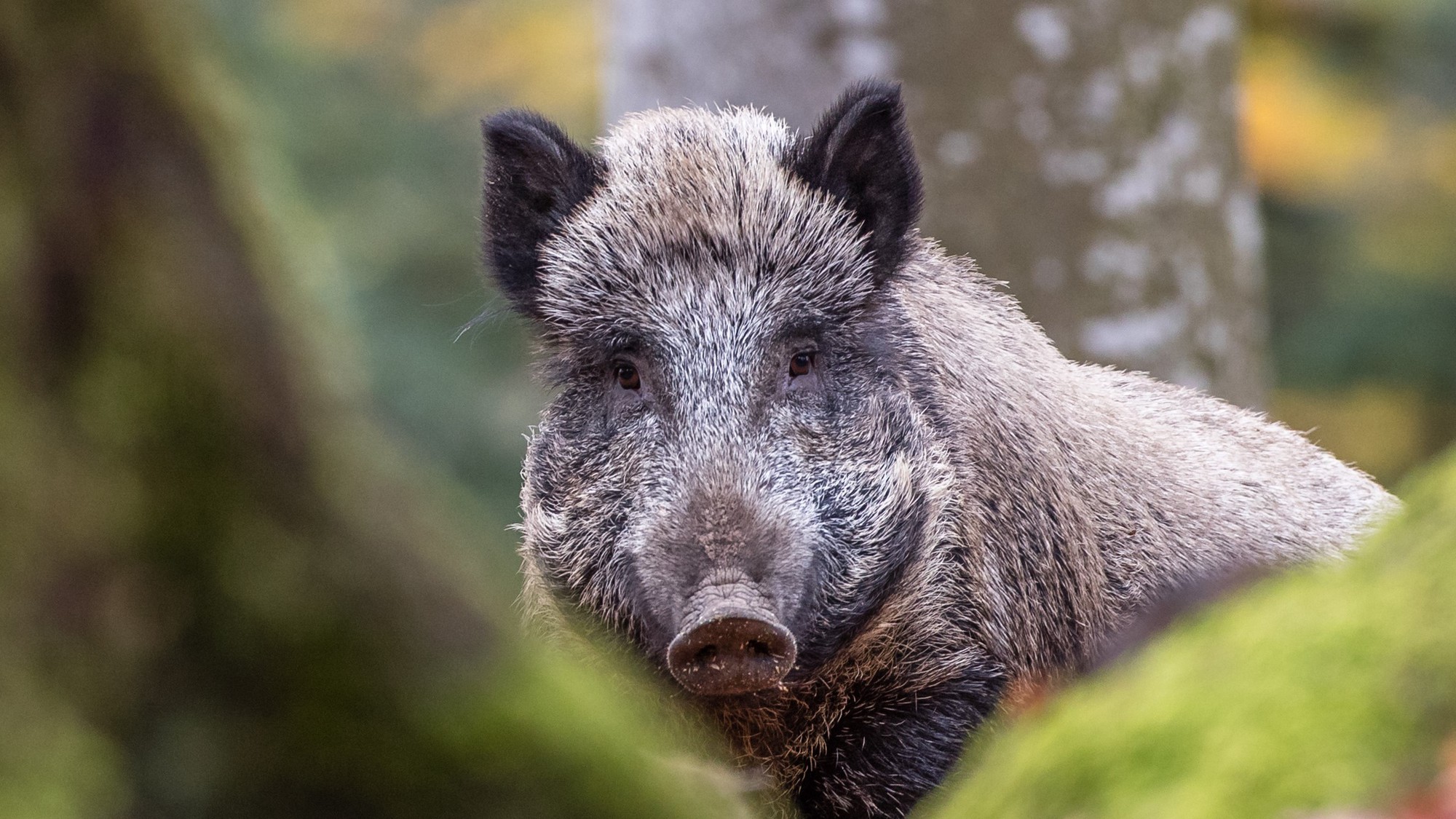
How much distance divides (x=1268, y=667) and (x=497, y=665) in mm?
1003

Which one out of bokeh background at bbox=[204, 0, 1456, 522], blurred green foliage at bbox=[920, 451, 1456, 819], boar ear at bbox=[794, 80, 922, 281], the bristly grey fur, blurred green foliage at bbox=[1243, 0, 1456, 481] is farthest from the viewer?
bokeh background at bbox=[204, 0, 1456, 522]

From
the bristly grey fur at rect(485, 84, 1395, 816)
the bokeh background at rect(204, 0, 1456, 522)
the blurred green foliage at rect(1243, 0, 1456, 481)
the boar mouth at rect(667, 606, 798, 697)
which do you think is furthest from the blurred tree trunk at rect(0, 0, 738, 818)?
the blurred green foliage at rect(1243, 0, 1456, 481)

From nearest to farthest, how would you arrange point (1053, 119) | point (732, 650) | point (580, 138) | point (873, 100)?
1. point (732, 650)
2. point (873, 100)
3. point (1053, 119)
4. point (580, 138)

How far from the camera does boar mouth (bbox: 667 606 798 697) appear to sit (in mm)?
3723

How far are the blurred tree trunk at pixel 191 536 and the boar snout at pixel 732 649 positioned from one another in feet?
5.37

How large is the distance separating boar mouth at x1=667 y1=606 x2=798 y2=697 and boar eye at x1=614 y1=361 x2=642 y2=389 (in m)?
1.04

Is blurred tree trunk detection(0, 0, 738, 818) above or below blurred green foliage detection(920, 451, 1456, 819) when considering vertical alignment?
below

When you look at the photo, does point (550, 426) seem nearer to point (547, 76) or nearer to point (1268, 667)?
point (1268, 667)

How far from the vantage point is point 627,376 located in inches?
181

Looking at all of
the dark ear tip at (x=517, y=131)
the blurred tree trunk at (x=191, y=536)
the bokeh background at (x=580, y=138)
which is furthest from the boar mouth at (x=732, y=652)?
the bokeh background at (x=580, y=138)

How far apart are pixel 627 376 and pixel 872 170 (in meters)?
1.02

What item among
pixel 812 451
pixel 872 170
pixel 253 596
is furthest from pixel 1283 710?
pixel 872 170

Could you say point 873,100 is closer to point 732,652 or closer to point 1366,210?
point 732,652

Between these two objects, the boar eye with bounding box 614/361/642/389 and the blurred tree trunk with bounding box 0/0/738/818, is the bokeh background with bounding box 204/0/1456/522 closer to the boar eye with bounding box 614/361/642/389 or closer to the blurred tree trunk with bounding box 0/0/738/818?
the boar eye with bounding box 614/361/642/389
